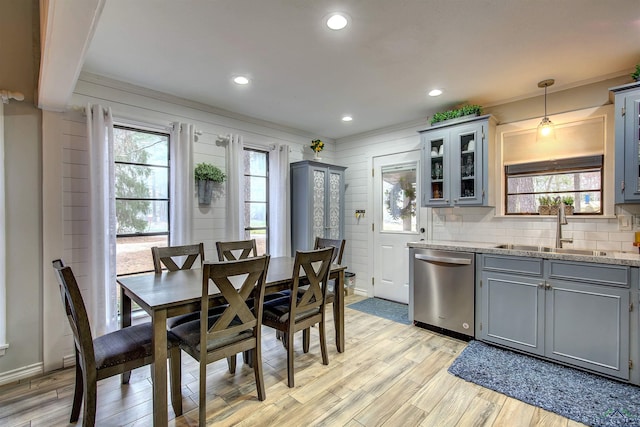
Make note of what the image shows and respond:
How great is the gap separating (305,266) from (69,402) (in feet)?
6.36

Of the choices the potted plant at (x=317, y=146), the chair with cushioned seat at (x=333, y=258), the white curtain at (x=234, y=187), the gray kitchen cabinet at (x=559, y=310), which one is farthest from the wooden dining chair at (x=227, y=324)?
the potted plant at (x=317, y=146)

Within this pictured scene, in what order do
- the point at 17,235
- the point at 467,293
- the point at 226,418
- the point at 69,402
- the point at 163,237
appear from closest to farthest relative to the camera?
the point at 226,418 → the point at 69,402 → the point at 17,235 → the point at 467,293 → the point at 163,237

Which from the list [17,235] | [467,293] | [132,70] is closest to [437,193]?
[467,293]

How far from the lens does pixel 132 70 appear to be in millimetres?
2762

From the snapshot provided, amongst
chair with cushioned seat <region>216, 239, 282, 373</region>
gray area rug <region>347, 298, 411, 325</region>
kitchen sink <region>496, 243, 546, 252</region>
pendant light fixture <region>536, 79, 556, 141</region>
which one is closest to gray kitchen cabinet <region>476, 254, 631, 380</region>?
kitchen sink <region>496, 243, 546, 252</region>

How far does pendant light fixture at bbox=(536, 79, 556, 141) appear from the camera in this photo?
301 cm

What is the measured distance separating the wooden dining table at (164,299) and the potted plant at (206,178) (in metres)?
1.10

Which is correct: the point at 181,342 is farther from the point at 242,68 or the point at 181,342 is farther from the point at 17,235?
the point at 242,68

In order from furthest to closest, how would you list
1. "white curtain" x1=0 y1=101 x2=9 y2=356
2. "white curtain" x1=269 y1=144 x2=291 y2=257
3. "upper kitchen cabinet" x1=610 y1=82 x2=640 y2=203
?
"white curtain" x1=269 y1=144 x2=291 y2=257
"upper kitchen cabinet" x1=610 y1=82 x2=640 y2=203
"white curtain" x1=0 y1=101 x2=9 y2=356

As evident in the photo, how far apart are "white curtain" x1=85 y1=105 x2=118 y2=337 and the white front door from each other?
Result: 11.4 feet

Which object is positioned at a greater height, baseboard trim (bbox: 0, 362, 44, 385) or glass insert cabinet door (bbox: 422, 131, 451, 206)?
glass insert cabinet door (bbox: 422, 131, 451, 206)

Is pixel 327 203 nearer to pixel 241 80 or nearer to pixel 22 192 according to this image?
pixel 241 80

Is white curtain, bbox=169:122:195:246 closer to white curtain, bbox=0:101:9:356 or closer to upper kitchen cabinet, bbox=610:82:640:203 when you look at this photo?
white curtain, bbox=0:101:9:356

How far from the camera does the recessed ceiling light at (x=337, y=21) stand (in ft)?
6.54
